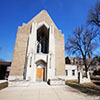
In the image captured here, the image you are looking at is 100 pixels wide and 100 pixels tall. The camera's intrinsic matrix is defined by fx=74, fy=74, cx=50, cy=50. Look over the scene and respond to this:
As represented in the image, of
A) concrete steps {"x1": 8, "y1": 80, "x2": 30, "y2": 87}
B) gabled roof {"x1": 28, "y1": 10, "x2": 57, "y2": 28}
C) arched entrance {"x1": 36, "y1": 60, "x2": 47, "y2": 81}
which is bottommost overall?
concrete steps {"x1": 8, "y1": 80, "x2": 30, "y2": 87}

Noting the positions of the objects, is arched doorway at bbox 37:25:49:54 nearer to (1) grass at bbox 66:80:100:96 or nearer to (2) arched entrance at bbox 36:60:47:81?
(2) arched entrance at bbox 36:60:47:81

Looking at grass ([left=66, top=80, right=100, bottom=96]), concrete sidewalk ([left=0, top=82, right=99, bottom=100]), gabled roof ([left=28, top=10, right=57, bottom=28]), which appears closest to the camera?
concrete sidewalk ([left=0, top=82, right=99, bottom=100])

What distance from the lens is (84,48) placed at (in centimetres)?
2239

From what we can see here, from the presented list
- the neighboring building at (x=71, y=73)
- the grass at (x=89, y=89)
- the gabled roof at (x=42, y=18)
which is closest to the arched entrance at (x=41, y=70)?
the grass at (x=89, y=89)

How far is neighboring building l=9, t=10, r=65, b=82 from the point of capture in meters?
14.2

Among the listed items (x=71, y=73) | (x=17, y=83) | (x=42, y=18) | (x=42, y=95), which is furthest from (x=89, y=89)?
(x=42, y=18)

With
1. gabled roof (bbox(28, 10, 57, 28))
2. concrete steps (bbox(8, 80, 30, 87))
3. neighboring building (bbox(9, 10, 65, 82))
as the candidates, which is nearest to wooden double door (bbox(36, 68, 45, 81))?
neighboring building (bbox(9, 10, 65, 82))

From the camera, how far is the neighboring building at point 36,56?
14227 millimetres

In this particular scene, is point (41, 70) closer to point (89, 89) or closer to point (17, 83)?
point (17, 83)

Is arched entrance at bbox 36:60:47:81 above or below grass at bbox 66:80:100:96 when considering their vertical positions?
above

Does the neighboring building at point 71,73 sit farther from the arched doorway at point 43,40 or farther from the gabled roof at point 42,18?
the gabled roof at point 42,18

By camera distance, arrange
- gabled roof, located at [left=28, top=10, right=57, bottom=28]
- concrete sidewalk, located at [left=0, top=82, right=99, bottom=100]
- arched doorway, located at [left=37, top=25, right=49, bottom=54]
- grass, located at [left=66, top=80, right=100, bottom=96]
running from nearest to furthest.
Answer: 1. concrete sidewalk, located at [left=0, top=82, right=99, bottom=100]
2. grass, located at [left=66, top=80, right=100, bottom=96]
3. arched doorway, located at [left=37, top=25, right=49, bottom=54]
4. gabled roof, located at [left=28, top=10, right=57, bottom=28]

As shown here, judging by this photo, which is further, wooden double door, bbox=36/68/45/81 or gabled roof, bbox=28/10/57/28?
gabled roof, bbox=28/10/57/28

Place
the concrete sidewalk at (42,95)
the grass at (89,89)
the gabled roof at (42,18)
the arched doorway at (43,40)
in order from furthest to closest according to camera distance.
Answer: the gabled roof at (42,18), the arched doorway at (43,40), the grass at (89,89), the concrete sidewalk at (42,95)
